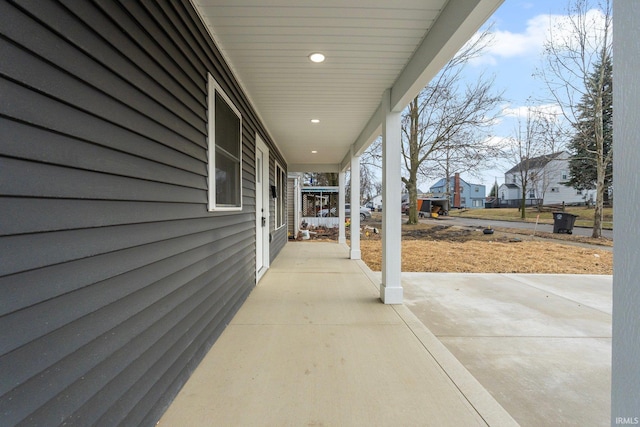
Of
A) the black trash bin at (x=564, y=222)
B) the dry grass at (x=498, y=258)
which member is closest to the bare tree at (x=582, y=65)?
the black trash bin at (x=564, y=222)

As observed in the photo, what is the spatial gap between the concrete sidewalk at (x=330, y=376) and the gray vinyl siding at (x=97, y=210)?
31 cm

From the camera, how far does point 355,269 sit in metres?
6.03

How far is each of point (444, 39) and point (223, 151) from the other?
2.11 metres

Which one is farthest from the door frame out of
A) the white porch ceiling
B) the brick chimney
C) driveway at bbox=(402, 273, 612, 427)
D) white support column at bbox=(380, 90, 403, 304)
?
the brick chimney

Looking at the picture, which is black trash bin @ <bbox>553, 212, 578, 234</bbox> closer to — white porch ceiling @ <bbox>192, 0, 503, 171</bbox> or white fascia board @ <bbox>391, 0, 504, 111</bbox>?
white porch ceiling @ <bbox>192, 0, 503, 171</bbox>

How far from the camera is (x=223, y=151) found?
310 cm

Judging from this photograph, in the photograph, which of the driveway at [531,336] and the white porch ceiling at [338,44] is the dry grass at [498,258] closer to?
the driveway at [531,336]

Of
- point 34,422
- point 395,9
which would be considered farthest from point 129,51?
point 395,9

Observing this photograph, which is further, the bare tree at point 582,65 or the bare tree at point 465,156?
the bare tree at point 465,156

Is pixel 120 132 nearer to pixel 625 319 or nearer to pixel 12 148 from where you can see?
pixel 12 148

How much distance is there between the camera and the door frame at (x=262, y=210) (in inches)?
199

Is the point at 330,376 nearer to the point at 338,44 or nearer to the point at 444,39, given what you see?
the point at 444,39

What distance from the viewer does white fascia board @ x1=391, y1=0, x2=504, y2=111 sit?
1995 mm

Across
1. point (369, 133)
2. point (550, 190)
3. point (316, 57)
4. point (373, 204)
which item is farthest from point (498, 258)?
point (373, 204)
